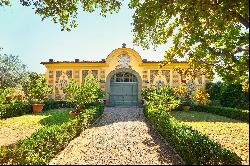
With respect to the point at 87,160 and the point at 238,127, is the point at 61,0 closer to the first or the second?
the point at 87,160

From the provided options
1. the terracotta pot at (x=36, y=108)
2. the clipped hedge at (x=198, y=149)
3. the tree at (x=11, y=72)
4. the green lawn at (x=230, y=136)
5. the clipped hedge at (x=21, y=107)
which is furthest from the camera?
the tree at (x=11, y=72)

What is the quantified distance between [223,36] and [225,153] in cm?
331

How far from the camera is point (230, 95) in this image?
91.0ft

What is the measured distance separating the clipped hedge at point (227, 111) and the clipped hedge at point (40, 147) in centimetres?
1235

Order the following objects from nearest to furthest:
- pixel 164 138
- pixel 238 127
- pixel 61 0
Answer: pixel 61 0, pixel 164 138, pixel 238 127

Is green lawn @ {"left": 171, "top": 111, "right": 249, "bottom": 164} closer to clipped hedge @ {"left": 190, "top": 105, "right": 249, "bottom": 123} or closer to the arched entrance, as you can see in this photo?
clipped hedge @ {"left": 190, "top": 105, "right": 249, "bottom": 123}

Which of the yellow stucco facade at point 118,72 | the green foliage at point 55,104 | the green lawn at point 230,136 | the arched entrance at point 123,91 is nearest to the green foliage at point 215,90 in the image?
the yellow stucco facade at point 118,72

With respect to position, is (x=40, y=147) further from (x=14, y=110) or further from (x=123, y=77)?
(x=123, y=77)

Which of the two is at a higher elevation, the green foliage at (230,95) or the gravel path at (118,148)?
the green foliage at (230,95)

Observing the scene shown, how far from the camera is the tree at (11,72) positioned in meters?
49.1

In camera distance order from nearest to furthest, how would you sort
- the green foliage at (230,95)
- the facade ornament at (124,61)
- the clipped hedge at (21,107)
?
the clipped hedge at (21,107) → the green foliage at (230,95) → the facade ornament at (124,61)

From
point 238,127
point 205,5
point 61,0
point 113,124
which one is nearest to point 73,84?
Answer: point 113,124

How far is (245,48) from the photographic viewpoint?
9047mm

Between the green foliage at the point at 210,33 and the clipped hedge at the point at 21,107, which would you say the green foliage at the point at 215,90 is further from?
the green foliage at the point at 210,33
